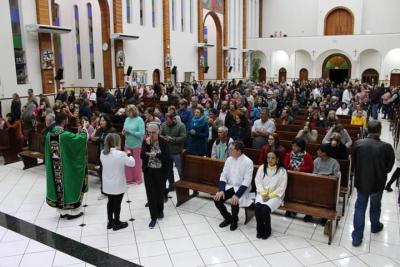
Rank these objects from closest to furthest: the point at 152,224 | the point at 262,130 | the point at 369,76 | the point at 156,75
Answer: the point at 152,224
the point at 262,130
the point at 156,75
the point at 369,76

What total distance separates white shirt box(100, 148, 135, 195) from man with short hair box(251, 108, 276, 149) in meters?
2.90

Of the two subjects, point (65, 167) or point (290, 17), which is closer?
point (65, 167)

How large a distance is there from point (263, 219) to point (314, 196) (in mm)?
769

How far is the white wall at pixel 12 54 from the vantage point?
39.0ft

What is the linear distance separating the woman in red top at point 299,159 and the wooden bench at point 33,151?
5.35 metres

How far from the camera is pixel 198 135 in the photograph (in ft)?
23.4

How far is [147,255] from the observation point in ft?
15.1

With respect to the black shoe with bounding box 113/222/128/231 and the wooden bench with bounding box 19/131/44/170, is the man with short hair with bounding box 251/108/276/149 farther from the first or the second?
the wooden bench with bounding box 19/131/44/170

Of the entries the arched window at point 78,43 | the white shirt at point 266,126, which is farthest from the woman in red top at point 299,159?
the arched window at point 78,43

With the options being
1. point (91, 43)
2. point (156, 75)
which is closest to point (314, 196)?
point (91, 43)

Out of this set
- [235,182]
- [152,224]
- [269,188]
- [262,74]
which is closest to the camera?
[269,188]

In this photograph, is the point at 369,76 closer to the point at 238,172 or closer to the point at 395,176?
the point at 395,176

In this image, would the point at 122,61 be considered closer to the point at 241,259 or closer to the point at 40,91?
the point at 40,91

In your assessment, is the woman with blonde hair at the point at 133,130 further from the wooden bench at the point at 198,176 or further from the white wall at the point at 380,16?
the white wall at the point at 380,16
